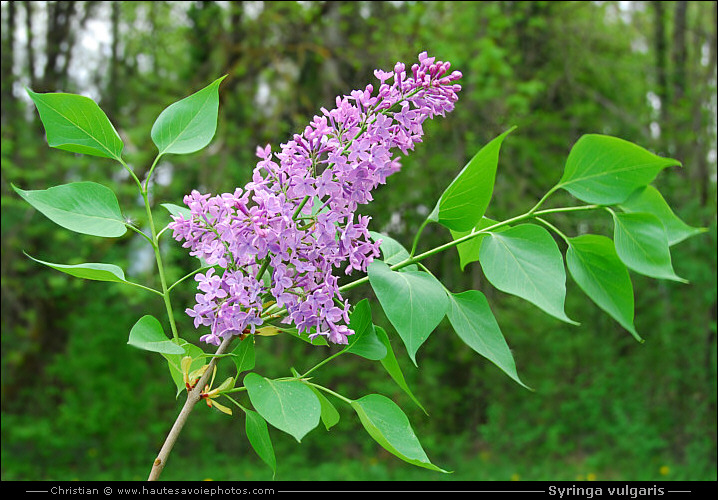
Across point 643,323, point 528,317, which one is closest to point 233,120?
point 528,317

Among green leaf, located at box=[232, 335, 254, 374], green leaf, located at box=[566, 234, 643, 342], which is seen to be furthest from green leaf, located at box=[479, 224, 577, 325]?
green leaf, located at box=[232, 335, 254, 374]

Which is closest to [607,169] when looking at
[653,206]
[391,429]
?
[653,206]

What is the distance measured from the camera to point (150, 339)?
568 millimetres

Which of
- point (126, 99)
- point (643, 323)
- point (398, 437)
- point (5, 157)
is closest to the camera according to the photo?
point (398, 437)

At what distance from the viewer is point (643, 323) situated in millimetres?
3471

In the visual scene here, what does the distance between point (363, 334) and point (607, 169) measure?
0.26 metres

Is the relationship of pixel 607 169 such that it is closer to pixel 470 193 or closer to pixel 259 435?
pixel 470 193

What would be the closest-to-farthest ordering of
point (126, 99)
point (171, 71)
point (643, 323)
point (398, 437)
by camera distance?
1. point (398, 437)
2. point (643, 323)
3. point (126, 99)
4. point (171, 71)

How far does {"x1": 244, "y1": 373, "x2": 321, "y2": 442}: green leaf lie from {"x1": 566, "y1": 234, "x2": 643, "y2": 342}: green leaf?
9.6 inches

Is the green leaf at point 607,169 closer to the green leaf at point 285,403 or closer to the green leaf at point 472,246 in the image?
the green leaf at point 472,246

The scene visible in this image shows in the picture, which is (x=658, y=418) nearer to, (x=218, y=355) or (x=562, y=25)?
(x=562, y=25)

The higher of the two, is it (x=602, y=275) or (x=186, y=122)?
(x=186, y=122)

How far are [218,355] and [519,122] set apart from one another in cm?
324

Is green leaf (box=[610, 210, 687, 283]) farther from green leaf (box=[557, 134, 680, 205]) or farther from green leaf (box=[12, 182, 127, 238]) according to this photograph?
green leaf (box=[12, 182, 127, 238])
